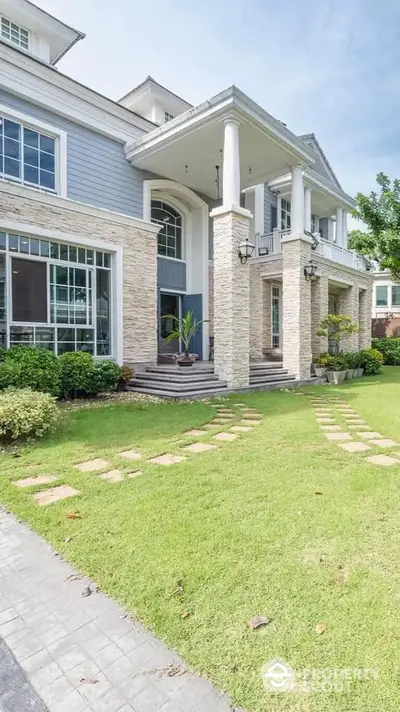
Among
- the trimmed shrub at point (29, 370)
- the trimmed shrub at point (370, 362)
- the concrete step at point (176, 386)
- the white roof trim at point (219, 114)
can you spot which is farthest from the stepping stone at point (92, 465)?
the trimmed shrub at point (370, 362)

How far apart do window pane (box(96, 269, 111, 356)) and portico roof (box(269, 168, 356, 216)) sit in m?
8.40

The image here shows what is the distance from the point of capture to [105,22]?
8.63 m

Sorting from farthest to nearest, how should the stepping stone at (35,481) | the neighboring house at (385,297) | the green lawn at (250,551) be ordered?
the neighboring house at (385,297)
the stepping stone at (35,481)
the green lawn at (250,551)

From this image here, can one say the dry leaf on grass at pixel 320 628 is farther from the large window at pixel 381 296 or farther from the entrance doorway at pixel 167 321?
the large window at pixel 381 296

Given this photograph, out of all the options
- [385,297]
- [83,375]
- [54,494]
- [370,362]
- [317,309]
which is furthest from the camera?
[385,297]

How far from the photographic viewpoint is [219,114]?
360 inches

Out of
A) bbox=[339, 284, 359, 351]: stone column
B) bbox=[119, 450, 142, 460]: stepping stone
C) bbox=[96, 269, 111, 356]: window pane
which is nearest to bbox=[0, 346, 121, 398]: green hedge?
bbox=[96, 269, 111, 356]: window pane

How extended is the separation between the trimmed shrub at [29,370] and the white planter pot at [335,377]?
8591mm

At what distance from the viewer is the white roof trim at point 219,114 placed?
8898 mm

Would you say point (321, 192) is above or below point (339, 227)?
above

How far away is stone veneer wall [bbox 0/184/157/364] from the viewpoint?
889cm

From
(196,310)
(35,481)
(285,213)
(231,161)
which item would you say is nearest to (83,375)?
(35,481)

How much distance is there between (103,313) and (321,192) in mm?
10736

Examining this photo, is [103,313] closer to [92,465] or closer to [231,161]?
[231,161]
